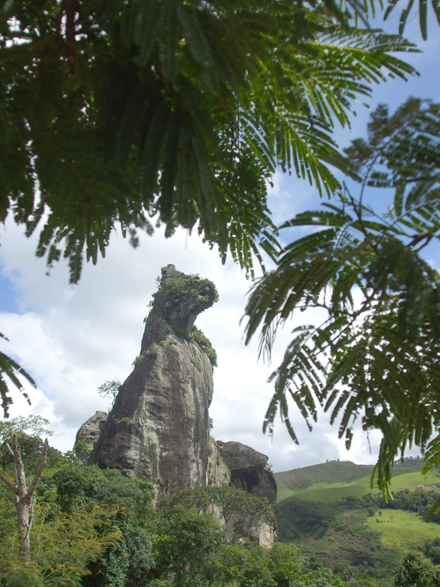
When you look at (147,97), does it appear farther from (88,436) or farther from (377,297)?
(88,436)

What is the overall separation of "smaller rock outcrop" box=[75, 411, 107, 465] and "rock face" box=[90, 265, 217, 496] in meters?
6.95

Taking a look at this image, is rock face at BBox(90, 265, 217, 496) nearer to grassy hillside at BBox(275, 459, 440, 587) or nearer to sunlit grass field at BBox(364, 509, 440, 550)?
grassy hillside at BBox(275, 459, 440, 587)

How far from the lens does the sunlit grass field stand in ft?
202

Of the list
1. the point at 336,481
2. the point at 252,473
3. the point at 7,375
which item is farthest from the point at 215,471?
the point at 336,481

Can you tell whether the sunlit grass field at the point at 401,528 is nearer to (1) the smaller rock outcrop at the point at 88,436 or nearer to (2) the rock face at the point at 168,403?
(2) the rock face at the point at 168,403

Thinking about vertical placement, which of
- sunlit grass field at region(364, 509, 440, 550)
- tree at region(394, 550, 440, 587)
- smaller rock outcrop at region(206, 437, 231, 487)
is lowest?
sunlit grass field at region(364, 509, 440, 550)

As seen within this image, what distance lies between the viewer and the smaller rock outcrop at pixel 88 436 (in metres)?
37.2

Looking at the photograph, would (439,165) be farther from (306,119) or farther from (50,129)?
(50,129)

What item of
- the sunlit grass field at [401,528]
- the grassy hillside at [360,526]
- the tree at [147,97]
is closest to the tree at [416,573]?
the tree at [147,97]

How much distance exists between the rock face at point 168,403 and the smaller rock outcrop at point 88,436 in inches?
274

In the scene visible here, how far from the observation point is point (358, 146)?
143 centimetres

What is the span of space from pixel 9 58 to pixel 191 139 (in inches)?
32.2

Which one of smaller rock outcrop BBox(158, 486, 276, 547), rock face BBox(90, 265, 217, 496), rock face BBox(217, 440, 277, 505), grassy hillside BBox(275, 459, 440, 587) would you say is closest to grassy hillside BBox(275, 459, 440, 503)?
grassy hillside BBox(275, 459, 440, 587)

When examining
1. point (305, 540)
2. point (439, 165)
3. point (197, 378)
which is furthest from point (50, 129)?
point (305, 540)
